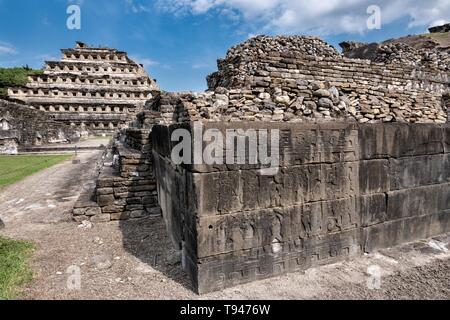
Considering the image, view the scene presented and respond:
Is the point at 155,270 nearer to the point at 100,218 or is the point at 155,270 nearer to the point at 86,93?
the point at 100,218

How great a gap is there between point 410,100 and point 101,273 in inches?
429

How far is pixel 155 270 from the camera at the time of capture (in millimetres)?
3373

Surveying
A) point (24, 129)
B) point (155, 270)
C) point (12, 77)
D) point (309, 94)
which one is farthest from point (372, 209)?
point (12, 77)

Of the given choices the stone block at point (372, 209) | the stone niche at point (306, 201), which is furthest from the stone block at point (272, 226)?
the stone block at point (372, 209)

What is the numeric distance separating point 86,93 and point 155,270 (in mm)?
40771

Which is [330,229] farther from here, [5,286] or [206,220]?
[5,286]

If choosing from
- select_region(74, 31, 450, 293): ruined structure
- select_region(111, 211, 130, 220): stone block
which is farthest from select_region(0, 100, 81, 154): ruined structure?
select_region(74, 31, 450, 293): ruined structure

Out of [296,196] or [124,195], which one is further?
[124,195]

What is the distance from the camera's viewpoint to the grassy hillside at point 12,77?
4286cm

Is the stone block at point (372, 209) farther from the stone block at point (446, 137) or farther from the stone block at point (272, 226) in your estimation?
the stone block at point (446, 137)

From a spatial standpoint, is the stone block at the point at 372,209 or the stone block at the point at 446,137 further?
the stone block at the point at 446,137

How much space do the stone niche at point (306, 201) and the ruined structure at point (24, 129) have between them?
20521 millimetres
